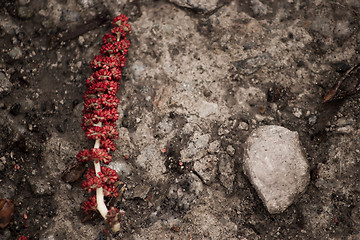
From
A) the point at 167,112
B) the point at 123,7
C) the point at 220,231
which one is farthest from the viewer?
the point at 123,7

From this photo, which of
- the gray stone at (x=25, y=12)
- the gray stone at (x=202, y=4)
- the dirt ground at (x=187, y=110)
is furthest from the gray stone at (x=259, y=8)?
the gray stone at (x=25, y=12)

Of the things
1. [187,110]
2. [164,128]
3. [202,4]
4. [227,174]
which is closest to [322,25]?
[202,4]

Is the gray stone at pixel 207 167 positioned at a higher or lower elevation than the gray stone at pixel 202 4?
lower

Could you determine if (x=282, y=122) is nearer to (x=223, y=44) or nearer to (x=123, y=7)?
(x=223, y=44)

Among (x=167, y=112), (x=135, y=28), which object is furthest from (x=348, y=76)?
(x=135, y=28)

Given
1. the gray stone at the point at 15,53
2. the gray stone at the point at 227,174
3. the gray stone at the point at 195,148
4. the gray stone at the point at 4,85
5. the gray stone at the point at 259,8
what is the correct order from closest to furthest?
the gray stone at the point at 227,174
the gray stone at the point at 195,148
the gray stone at the point at 4,85
the gray stone at the point at 15,53
the gray stone at the point at 259,8

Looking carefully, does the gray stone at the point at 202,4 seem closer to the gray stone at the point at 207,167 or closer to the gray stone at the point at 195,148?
the gray stone at the point at 195,148

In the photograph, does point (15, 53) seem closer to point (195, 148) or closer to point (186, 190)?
point (195, 148)
